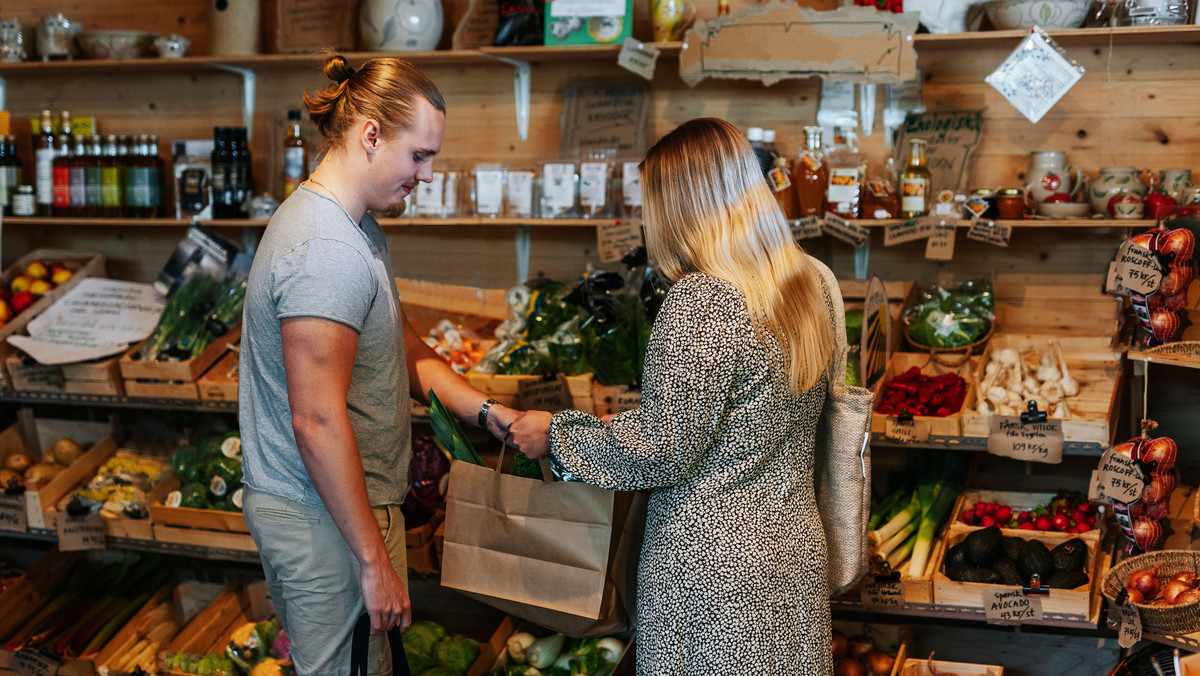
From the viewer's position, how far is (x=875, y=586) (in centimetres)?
243

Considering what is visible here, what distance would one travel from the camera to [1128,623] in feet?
7.05

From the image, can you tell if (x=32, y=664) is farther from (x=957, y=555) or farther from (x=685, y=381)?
(x=957, y=555)

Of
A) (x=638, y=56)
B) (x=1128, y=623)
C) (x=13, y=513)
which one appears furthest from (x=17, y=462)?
(x=1128, y=623)

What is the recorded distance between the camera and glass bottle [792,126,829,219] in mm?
2812

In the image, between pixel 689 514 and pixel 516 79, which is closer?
pixel 689 514

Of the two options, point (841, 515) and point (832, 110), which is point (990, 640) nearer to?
point (841, 515)

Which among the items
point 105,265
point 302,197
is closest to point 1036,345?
point 302,197

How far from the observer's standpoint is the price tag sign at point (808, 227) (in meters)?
2.79

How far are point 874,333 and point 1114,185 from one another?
0.87 metres

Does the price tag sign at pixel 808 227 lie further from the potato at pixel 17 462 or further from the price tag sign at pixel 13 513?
the potato at pixel 17 462

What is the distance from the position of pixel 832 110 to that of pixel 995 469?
121 centimetres

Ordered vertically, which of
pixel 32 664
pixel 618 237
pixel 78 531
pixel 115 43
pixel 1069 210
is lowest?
pixel 32 664

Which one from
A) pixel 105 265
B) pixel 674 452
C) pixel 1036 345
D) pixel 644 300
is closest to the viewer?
pixel 674 452

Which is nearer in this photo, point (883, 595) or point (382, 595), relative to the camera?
point (382, 595)
